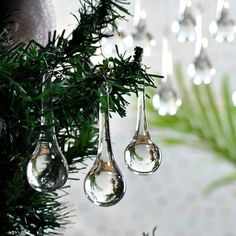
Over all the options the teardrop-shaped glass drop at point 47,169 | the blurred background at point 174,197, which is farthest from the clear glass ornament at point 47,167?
the blurred background at point 174,197

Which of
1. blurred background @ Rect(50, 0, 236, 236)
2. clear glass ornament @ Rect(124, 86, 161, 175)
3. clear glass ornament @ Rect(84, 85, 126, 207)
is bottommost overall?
clear glass ornament @ Rect(84, 85, 126, 207)

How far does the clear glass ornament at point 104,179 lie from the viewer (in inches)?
15.0

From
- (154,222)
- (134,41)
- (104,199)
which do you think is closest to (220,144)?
(154,222)

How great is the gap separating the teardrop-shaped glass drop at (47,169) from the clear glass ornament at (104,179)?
0.07 ft

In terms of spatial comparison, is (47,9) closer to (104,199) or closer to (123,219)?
(104,199)

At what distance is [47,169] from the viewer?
0.37 m

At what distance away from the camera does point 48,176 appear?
367mm

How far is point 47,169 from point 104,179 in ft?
0.12

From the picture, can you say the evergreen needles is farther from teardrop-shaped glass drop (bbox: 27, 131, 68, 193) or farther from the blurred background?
the blurred background

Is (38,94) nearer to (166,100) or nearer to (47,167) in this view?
(47,167)

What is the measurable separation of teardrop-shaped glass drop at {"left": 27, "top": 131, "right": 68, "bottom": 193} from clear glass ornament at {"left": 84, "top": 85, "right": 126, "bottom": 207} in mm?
20

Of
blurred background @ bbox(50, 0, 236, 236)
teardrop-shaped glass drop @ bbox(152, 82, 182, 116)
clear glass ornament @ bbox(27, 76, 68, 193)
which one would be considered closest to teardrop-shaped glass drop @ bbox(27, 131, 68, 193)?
clear glass ornament @ bbox(27, 76, 68, 193)

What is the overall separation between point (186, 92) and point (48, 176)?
1.61 meters

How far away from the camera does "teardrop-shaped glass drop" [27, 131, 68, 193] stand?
0.37 metres
